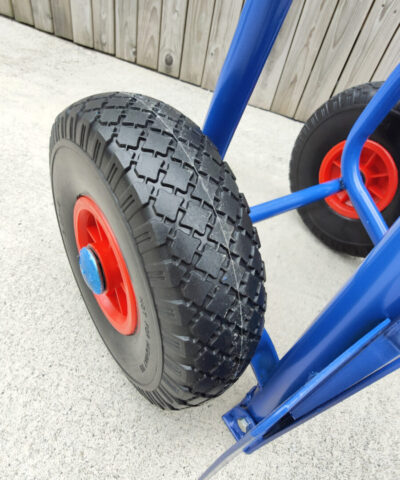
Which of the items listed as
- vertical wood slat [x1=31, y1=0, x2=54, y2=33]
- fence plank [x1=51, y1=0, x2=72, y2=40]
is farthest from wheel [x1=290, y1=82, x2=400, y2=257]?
vertical wood slat [x1=31, y1=0, x2=54, y2=33]

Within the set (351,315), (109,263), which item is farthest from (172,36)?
(351,315)

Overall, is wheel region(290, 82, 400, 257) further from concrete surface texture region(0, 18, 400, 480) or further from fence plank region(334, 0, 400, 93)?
fence plank region(334, 0, 400, 93)

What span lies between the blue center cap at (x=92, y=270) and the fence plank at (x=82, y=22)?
1.85 m

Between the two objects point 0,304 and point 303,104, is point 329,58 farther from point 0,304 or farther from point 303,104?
point 0,304

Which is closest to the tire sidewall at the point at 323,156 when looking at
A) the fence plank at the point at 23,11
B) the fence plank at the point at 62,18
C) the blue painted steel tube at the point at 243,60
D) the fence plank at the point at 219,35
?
the blue painted steel tube at the point at 243,60

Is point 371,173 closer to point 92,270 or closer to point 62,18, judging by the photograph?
point 92,270

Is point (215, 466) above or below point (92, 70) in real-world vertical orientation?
above

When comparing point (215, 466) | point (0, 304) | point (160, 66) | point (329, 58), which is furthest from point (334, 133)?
point (160, 66)

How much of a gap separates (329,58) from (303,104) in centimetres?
25

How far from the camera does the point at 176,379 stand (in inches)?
22.6

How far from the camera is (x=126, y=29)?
1984mm

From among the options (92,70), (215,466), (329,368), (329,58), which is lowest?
(92,70)

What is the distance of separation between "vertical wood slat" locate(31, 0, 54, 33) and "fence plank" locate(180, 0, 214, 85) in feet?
2.68

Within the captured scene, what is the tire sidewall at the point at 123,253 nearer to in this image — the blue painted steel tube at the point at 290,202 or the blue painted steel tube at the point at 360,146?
the blue painted steel tube at the point at 290,202
